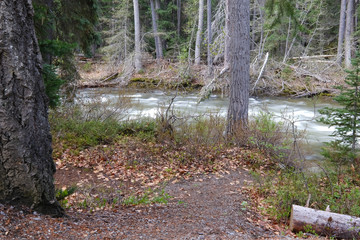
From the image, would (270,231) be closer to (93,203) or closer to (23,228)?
(93,203)

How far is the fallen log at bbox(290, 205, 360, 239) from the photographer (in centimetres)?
418

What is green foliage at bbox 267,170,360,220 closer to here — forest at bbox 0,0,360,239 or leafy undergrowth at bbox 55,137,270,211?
forest at bbox 0,0,360,239

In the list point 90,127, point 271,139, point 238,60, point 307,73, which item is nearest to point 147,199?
point 90,127

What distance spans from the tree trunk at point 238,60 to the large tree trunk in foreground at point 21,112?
21.5 ft

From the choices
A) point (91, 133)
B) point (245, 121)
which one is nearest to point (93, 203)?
point (91, 133)

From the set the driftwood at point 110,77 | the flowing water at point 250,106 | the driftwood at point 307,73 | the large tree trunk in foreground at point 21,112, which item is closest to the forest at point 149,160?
the large tree trunk in foreground at point 21,112

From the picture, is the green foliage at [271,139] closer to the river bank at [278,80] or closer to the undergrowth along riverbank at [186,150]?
the undergrowth along riverbank at [186,150]

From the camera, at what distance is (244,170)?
7.48 meters

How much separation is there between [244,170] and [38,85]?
5830mm

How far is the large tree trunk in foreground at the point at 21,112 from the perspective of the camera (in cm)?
269

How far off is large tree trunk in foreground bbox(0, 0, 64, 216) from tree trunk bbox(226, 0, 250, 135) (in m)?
6.55

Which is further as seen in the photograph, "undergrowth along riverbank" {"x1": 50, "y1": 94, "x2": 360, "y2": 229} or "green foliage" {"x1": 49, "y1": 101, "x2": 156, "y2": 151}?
"green foliage" {"x1": 49, "y1": 101, "x2": 156, "y2": 151}

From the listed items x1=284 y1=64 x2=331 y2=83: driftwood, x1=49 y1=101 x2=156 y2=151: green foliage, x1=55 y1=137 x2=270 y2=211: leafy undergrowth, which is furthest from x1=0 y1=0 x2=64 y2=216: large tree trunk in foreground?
x1=284 y1=64 x2=331 y2=83: driftwood

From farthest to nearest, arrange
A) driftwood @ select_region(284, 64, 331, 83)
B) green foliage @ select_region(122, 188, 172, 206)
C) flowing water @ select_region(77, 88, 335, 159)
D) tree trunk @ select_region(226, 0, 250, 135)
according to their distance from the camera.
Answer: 1. driftwood @ select_region(284, 64, 331, 83)
2. flowing water @ select_region(77, 88, 335, 159)
3. tree trunk @ select_region(226, 0, 250, 135)
4. green foliage @ select_region(122, 188, 172, 206)
